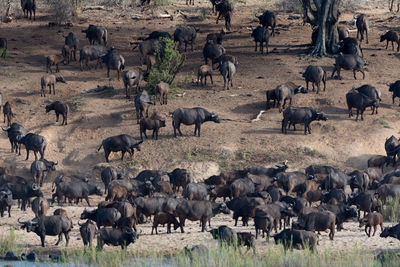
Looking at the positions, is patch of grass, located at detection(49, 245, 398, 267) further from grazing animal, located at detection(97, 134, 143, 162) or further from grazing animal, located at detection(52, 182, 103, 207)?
grazing animal, located at detection(97, 134, 143, 162)

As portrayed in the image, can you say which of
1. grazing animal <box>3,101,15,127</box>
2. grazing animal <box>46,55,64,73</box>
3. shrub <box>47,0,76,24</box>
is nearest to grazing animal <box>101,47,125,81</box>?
grazing animal <box>46,55,64,73</box>

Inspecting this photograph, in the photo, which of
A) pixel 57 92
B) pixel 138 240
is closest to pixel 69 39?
pixel 57 92

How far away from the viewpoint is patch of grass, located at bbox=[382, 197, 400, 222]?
21.4 meters

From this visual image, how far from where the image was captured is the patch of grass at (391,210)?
21.4 m

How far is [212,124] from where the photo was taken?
28672 millimetres

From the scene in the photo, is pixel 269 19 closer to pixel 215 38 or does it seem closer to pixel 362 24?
pixel 215 38

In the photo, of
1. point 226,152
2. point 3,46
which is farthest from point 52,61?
point 226,152

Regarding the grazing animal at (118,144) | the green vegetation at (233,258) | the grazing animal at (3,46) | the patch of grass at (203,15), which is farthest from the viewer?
the patch of grass at (203,15)

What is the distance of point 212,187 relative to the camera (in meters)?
22.2

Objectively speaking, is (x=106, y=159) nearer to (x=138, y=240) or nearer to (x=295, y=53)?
(x=138, y=240)

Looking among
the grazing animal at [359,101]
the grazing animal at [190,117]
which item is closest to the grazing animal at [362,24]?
the grazing animal at [359,101]

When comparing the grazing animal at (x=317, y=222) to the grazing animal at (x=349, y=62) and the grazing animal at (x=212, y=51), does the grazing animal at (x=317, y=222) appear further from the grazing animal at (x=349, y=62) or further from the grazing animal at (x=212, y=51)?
the grazing animal at (x=212, y=51)

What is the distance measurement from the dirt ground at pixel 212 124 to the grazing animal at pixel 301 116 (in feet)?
1.54

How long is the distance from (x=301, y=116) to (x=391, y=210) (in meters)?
6.39
